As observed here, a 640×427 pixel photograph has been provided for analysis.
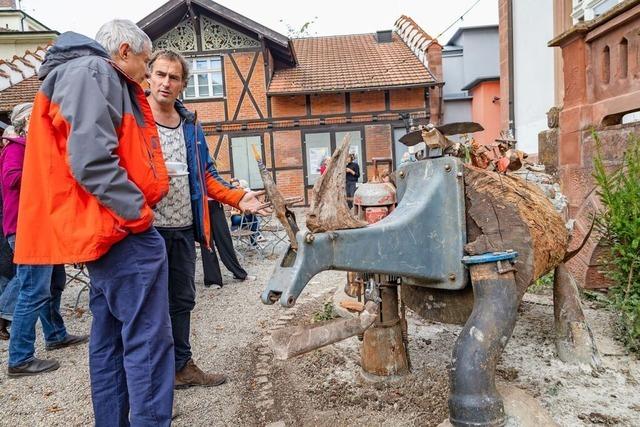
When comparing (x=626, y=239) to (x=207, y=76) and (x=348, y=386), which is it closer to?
(x=348, y=386)

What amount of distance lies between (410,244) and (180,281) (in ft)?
4.88

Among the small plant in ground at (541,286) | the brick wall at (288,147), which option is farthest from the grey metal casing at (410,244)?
the brick wall at (288,147)

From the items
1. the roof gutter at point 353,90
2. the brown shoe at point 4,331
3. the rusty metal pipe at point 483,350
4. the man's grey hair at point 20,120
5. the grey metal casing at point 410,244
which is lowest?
the brown shoe at point 4,331

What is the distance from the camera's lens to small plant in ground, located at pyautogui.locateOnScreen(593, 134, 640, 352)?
9.22 feet

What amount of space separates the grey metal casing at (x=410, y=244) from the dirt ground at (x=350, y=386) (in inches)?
26.5

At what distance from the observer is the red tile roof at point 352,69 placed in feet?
51.1

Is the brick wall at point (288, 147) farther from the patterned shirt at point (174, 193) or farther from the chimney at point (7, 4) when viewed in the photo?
the chimney at point (7, 4)

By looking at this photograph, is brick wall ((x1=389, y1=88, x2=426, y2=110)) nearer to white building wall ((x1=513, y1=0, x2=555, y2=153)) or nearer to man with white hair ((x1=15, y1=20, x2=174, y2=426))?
white building wall ((x1=513, y1=0, x2=555, y2=153))

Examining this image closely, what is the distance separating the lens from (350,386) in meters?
2.64

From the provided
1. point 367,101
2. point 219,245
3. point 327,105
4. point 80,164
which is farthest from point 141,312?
point 367,101

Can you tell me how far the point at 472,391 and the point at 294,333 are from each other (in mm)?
702

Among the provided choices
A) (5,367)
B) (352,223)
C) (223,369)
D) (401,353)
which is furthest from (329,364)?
(5,367)

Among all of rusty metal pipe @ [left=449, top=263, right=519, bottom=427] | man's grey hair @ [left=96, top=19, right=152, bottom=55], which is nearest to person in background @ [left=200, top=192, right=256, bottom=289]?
man's grey hair @ [left=96, top=19, right=152, bottom=55]

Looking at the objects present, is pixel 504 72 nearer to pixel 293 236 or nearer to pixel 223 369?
pixel 223 369
